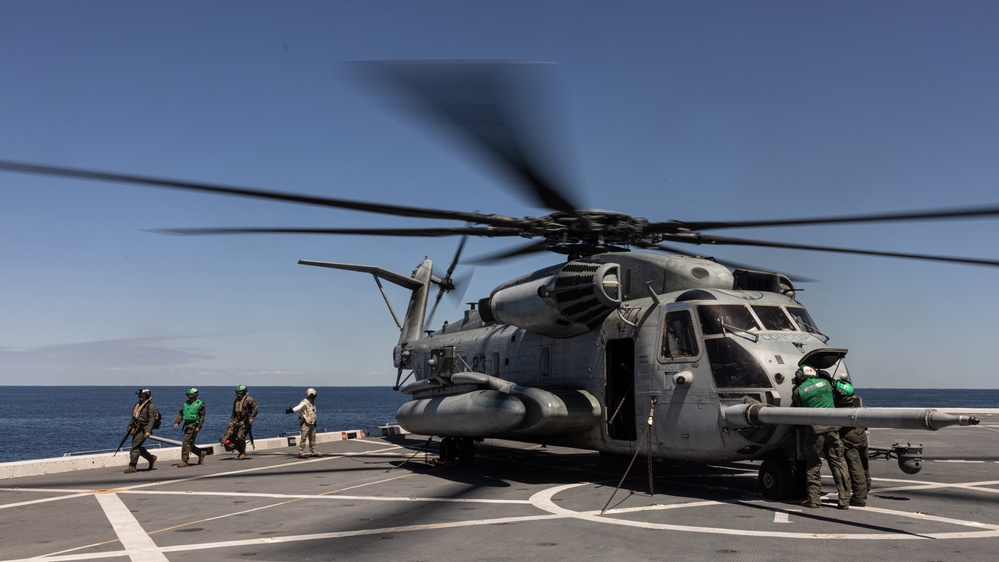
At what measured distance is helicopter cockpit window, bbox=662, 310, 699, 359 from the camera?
11578 mm

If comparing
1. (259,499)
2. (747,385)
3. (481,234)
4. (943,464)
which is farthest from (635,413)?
(943,464)

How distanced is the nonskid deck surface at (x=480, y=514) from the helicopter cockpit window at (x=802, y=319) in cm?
274

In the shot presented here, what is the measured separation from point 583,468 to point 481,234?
6.21 metres

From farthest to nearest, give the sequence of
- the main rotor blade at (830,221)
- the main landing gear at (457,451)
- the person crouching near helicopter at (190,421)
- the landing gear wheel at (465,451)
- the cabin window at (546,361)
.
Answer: the person crouching near helicopter at (190,421), the landing gear wheel at (465,451), the main landing gear at (457,451), the cabin window at (546,361), the main rotor blade at (830,221)

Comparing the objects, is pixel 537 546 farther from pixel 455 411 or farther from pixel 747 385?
pixel 455 411

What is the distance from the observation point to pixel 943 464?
1596 centimetres

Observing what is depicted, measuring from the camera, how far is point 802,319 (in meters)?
12.2

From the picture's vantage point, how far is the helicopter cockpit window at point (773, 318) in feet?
38.1

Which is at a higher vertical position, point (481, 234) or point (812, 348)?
point (481, 234)

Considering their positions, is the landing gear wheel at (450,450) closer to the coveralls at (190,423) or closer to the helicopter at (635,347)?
the helicopter at (635,347)

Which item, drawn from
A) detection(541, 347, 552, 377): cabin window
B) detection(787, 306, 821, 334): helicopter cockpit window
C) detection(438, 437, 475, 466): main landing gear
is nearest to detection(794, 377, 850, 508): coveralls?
detection(787, 306, 821, 334): helicopter cockpit window

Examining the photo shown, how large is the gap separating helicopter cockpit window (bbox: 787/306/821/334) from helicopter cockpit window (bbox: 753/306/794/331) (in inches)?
8.5

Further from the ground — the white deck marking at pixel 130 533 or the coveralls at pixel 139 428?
the coveralls at pixel 139 428

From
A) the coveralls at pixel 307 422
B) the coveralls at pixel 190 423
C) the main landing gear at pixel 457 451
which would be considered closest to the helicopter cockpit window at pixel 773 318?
the main landing gear at pixel 457 451
